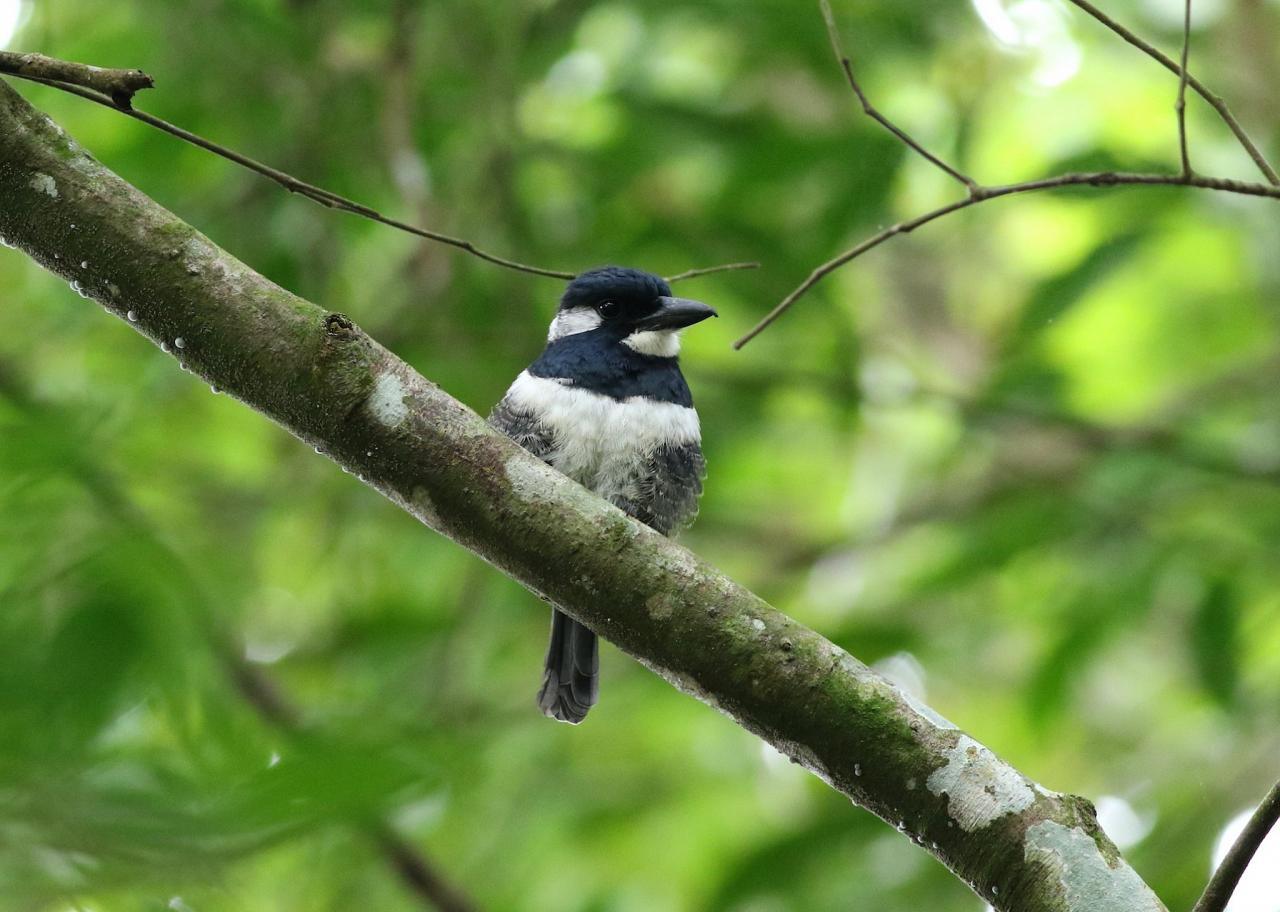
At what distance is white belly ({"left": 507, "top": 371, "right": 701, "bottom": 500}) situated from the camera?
11.4 feet

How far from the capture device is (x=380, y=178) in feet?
15.4

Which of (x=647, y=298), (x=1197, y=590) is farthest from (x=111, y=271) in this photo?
(x=1197, y=590)

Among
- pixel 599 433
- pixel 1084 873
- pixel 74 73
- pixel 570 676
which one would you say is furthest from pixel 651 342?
pixel 1084 873

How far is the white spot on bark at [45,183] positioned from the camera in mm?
1975

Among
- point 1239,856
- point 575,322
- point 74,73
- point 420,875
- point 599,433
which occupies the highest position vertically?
point 575,322

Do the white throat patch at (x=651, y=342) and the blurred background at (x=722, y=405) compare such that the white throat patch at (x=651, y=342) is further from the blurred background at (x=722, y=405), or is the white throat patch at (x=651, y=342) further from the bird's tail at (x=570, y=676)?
the bird's tail at (x=570, y=676)

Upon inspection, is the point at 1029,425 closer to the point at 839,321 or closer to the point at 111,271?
the point at 839,321

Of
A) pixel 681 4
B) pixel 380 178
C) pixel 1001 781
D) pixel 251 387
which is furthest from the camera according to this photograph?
pixel 380 178

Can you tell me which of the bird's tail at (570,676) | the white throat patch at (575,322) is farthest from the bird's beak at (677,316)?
the bird's tail at (570,676)

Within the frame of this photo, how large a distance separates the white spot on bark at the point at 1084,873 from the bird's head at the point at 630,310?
203 cm

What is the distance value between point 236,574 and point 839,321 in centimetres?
195

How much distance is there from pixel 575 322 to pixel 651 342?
0.27m

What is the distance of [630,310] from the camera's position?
384 cm

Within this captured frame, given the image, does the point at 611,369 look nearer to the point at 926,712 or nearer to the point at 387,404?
the point at 387,404
